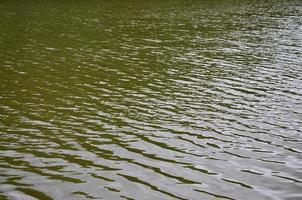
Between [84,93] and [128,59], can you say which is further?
[128,59]

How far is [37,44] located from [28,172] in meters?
22.1

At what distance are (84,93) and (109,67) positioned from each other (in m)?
5.82

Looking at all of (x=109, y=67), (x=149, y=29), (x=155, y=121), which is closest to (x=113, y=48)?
(x=109, y=67)

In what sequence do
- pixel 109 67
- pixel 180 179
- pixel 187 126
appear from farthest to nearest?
pixel 109 67 → pixel 187 126 → pixel 180 179

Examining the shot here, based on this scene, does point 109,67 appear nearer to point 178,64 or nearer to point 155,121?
point 178,64

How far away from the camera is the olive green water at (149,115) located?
1156 cm

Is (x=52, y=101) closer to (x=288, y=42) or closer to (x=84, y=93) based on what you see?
(x=84, y=93)

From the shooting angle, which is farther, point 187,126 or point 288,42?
point 288,42

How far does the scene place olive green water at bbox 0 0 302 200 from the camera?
11.6m

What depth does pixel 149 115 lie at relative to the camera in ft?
56.6

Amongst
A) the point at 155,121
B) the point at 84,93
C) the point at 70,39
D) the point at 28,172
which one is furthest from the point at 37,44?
the point at 28,172

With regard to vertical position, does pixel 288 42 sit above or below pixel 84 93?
above

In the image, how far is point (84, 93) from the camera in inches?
798

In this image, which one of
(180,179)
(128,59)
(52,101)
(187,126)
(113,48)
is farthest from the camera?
(113,48)
